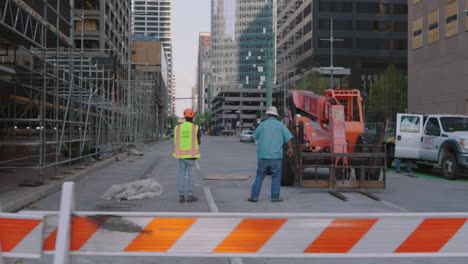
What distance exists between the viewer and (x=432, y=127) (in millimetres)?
17000

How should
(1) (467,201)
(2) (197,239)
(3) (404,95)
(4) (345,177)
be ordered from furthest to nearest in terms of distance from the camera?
(3) (404,95), (4) (345,177), (1) (467,201), (2) (197,239)

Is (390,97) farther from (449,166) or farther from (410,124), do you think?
(449,166)

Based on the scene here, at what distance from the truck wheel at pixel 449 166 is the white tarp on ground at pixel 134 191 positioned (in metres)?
9.36

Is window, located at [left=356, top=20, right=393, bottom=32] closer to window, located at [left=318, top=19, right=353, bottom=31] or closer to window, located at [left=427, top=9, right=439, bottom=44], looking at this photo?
window, located at [left=318, top=19, right=353, bottom=31]

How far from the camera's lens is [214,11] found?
7859 inches

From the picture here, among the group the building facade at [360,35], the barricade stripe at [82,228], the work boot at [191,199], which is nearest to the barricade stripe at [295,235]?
the barricade stripe at [82,228]

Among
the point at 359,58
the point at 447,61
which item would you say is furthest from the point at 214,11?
the point at 447,61

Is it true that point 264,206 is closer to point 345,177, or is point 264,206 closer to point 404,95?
point 345,177

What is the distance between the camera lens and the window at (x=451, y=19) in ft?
136

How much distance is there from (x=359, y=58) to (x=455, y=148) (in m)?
70.4

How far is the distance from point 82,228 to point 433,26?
47.1 meters

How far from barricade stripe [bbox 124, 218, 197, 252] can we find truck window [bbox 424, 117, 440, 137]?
1486cm

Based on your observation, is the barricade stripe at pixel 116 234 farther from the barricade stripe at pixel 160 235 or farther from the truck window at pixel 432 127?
the truck window at pixel 432 127

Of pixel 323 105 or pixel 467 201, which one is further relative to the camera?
pixel 323 105
